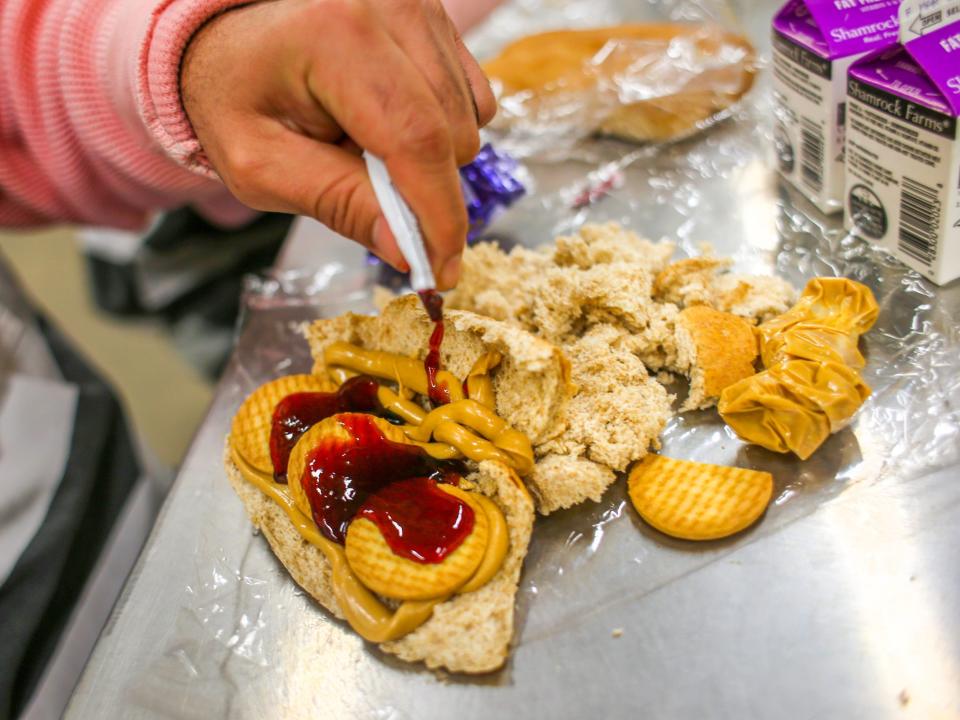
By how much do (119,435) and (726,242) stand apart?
51.8 inches

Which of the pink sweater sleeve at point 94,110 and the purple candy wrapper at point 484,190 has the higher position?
the pink sweater sleeve at point 94,110

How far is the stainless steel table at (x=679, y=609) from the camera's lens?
2.98ft

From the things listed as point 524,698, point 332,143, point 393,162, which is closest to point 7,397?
point 332,143

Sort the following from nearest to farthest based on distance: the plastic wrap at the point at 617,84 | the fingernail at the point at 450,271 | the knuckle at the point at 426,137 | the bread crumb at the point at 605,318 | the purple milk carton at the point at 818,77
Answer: the knuckle at the point at 426,137
the fingernail at the point at 450,271
the bread crumb at the point at 605,318
the purple milk carton at the point at 818,77
the plastic wrap at the point at 617,84

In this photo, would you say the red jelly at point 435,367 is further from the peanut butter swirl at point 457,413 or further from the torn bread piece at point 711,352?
the torn bread piece at point 711,352

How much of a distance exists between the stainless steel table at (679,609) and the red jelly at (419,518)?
5.4 inches

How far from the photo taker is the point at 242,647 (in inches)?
41.7

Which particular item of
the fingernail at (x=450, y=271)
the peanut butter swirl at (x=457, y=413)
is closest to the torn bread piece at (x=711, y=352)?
the peanut butter swirl at (x=457, y=413)

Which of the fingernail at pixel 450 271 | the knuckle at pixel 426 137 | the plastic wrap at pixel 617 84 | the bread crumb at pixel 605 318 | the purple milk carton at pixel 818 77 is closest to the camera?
the knuckle at pixel 426 137

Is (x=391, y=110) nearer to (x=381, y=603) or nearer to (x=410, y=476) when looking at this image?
(x=410, y=476)

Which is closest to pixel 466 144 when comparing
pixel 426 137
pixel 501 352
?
pixel 426 137

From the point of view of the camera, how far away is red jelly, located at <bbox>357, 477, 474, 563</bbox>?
0.97 m

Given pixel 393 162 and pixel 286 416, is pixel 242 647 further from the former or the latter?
pixel 393 162

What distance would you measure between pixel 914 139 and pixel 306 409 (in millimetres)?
956
